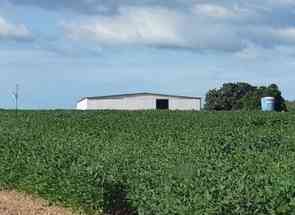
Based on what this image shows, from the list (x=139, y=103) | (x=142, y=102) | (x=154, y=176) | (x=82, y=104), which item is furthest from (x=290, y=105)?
(x=154, y=176)

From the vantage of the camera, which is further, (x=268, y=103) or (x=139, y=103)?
(x=139, y=103)

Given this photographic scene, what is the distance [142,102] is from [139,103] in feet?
0.88

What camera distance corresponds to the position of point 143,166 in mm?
11656

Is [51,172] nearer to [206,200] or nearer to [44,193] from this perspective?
[44,193]

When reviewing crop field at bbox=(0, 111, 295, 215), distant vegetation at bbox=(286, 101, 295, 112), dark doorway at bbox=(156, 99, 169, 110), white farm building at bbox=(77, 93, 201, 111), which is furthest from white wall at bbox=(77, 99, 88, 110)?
crop field at bbox=(0, 111, 295, 215)

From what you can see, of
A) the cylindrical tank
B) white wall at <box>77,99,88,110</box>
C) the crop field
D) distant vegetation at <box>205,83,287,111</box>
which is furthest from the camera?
white wall at <box>77,99,88,110</box>

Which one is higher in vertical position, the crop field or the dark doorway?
the dark doorway

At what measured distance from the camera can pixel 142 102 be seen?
2844 inches

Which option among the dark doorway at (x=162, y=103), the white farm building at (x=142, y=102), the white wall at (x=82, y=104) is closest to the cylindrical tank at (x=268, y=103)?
the white farm building at (x=142, y=102)

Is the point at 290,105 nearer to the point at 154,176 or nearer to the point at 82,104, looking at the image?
the point at 82,104

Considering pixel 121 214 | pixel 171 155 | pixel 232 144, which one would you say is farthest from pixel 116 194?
pixel 232 144

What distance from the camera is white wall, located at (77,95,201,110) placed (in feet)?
232

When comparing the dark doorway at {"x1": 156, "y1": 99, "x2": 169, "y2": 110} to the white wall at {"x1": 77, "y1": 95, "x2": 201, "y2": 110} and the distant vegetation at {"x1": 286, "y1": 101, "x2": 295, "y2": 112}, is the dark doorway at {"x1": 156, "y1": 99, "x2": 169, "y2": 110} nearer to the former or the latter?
the white wall at {"x1": 77, "y1": 95, "x2": 201, "y2": 110}

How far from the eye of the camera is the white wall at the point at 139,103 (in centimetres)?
7076
